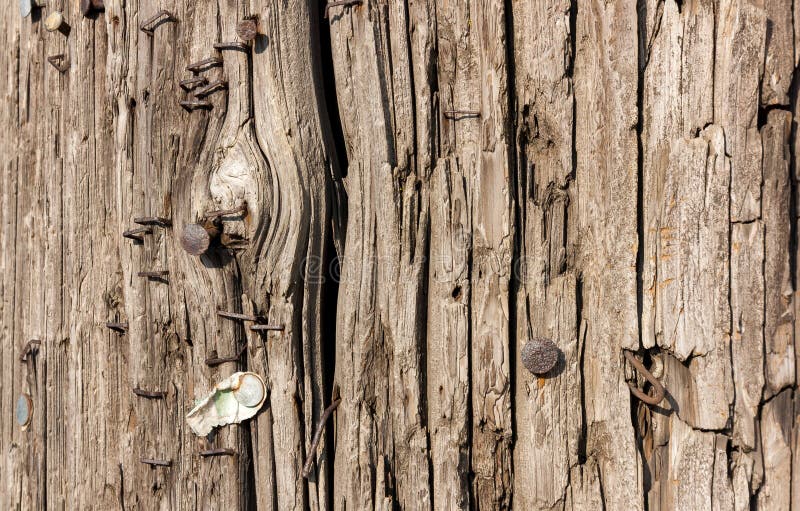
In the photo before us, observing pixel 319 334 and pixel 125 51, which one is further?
pixel 125 51

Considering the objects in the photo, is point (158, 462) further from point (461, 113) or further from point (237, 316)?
point (461, 113)

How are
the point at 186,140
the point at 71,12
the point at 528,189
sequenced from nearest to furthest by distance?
1. the point at 528,189
2. the point at 186,140
3. the point at 71,12

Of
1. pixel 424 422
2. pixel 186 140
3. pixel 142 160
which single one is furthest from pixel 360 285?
pixel 142 160

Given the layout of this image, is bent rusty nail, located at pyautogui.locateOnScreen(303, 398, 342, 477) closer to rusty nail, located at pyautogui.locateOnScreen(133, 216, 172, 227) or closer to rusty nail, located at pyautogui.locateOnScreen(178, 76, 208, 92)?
rusty nail, located at pyautogui.locateOnScreen(133, 216, 172, 227)

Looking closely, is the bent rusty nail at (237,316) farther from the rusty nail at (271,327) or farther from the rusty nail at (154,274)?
the rusty nail at (154,274)

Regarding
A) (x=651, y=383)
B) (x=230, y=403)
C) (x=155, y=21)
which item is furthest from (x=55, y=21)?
(x=651, y=383)

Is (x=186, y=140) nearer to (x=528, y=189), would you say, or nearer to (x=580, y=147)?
(x=528, y=189)
